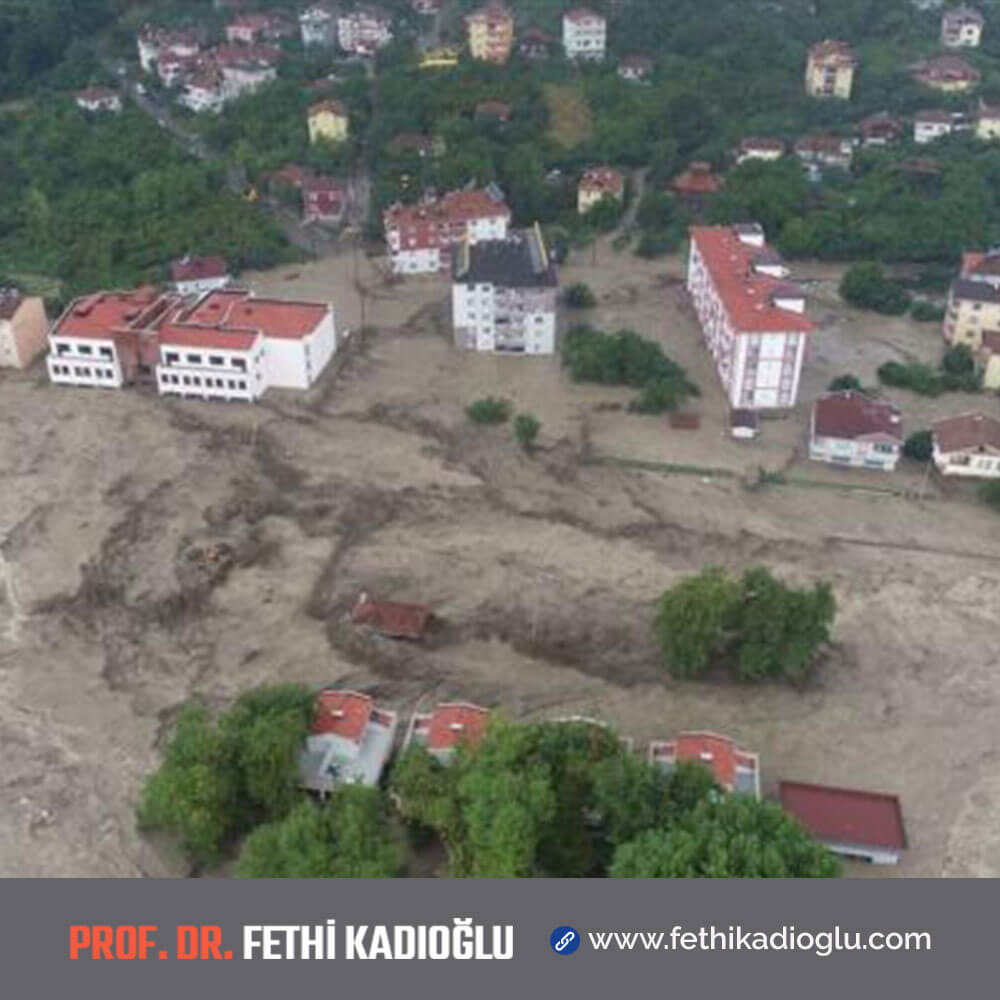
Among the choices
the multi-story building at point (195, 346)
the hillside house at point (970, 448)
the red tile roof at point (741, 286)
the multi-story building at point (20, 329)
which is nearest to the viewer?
the hillside house at point (970, 448)

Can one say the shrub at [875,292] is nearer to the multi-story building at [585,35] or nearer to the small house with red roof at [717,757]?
the small house with red roof at [717,757]

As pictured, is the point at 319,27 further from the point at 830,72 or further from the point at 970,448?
the point at 970,448

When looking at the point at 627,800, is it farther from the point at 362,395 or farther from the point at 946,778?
the point at 362,395

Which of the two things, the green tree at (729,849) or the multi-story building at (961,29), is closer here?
the green tree at (729,849)

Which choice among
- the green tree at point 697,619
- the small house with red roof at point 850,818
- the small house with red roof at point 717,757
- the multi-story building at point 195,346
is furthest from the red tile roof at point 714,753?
the multi-story building at point 195,346

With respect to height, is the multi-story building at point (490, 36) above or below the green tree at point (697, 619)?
above

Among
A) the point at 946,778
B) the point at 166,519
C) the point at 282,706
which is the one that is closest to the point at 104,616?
the point at 166,519

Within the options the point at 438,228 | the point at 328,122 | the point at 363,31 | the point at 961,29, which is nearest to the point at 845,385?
the point at 438,228

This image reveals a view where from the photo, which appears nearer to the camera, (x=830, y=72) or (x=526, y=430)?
(x=526, y=430)
